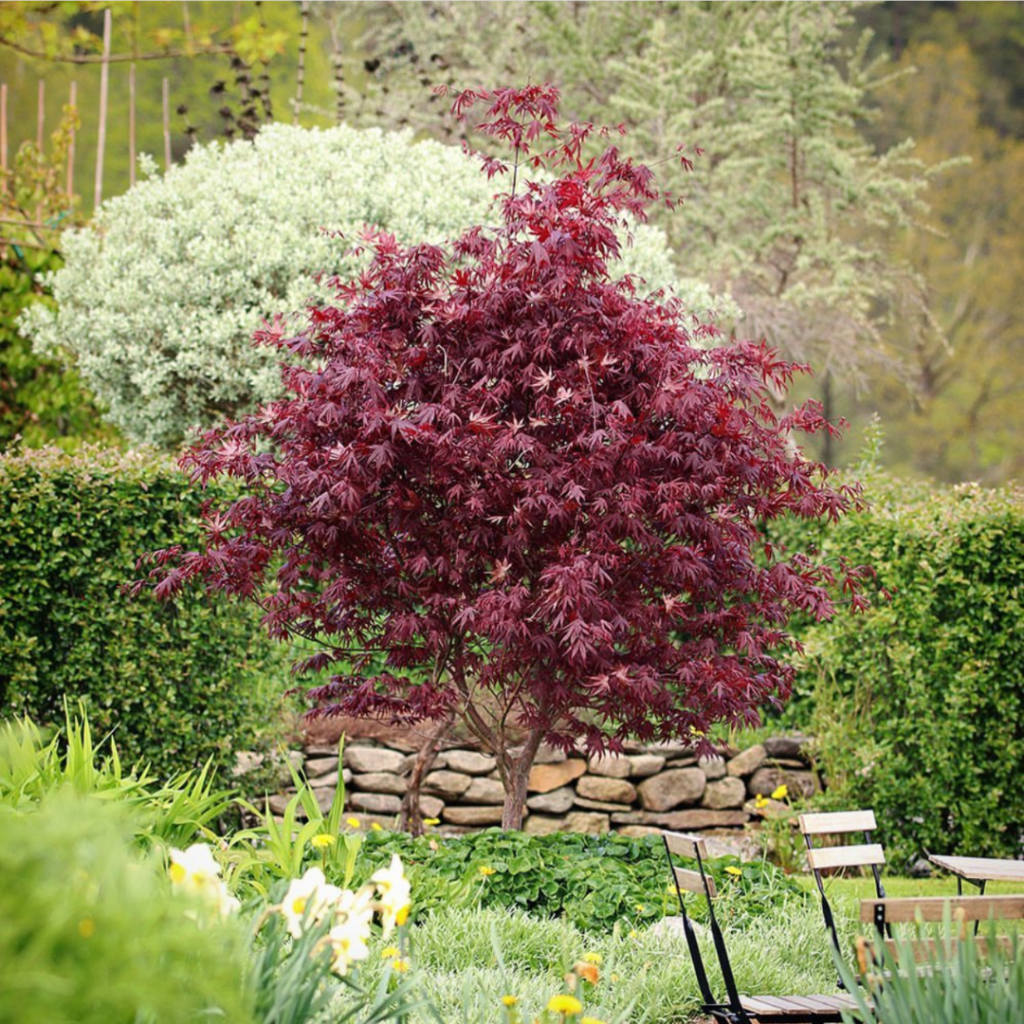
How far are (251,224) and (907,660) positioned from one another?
20.0ft

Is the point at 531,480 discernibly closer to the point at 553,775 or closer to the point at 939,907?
the point at 939,907

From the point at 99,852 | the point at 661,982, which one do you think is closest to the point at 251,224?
the point at 661,982

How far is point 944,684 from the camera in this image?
7180 mm

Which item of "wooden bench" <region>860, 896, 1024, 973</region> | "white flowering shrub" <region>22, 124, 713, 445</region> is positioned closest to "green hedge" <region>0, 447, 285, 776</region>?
"white flowering shrub" <region>22, 124, 713, 445</region>

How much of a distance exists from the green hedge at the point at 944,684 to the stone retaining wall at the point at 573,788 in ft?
2.37

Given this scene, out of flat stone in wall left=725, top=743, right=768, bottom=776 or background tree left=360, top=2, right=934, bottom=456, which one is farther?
background tree left=360, top=2, right=934, bottom=456

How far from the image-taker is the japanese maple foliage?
5.20 m

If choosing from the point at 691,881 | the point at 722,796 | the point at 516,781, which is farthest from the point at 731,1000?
the point at 722,796

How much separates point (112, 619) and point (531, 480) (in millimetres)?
2782

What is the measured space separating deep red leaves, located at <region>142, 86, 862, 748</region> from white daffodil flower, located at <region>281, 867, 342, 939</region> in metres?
2.34

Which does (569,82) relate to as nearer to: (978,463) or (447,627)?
(447,627)

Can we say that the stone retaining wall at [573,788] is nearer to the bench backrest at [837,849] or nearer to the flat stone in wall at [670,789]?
the flat stone in wall at [670,789]

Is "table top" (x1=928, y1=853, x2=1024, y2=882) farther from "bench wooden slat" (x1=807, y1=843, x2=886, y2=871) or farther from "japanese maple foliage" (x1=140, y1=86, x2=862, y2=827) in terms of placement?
"japanese maple foliage" (x1=140, y1=86, x2=862, y2=827)

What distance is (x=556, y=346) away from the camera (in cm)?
544
